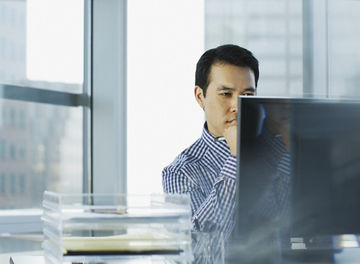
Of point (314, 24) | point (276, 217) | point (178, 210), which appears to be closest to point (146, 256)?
point (178, 210)

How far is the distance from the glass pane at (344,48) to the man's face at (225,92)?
1.71 m

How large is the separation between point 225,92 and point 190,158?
0.23 metres

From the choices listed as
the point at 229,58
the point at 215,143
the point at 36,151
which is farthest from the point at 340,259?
the point at 36,151

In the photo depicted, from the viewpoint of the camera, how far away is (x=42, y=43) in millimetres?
3299

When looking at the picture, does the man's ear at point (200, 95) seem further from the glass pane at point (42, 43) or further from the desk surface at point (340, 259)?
the glass pane at point (42, 43)

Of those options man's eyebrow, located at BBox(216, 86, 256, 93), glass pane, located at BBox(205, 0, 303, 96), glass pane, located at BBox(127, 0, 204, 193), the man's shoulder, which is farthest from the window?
man's eyebrow, located at BBox(216, 86, 256, 93)

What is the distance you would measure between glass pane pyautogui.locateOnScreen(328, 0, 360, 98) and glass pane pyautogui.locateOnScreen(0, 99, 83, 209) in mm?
1551

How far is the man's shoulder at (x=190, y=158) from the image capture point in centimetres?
175

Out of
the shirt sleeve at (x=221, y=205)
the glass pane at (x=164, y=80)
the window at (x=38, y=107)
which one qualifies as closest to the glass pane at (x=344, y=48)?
the glass pane at (x=164, y=80)

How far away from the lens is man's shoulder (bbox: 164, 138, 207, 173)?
1.75m

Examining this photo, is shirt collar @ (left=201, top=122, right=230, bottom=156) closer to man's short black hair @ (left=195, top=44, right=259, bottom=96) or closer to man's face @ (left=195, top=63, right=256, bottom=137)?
man's face @ (left=195, top=63, right=256, bottom=137)

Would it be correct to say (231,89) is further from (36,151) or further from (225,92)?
(36,151)

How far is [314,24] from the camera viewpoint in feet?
11.4

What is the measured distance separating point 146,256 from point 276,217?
24 cm
